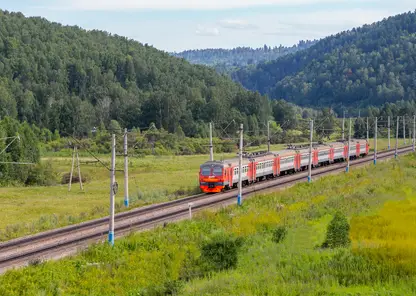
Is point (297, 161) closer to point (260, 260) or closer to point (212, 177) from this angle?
point (212, 177)

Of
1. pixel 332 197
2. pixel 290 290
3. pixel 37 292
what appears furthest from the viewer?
pixel 332 197

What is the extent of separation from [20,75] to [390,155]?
408 ft

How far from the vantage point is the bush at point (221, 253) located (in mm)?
31875

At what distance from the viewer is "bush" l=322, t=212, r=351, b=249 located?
33000 mm

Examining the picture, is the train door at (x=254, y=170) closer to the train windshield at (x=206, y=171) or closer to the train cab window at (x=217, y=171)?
the train cab window at (x=217, y=171)

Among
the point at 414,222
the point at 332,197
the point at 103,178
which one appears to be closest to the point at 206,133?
the point at 103,178

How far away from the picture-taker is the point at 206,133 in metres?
150

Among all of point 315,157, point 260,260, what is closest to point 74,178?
point 315,157

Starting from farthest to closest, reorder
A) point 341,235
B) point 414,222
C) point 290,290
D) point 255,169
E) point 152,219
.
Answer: point 255,169 < point 152,219 < point 414,222 < point 341,235 < point 290,290

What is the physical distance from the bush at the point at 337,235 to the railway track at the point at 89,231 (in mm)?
12153

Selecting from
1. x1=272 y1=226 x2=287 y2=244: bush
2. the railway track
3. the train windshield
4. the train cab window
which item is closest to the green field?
the railway track

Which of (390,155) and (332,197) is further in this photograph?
(390,155)

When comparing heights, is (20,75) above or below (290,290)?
above

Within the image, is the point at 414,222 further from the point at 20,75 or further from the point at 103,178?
the point at 20,75
